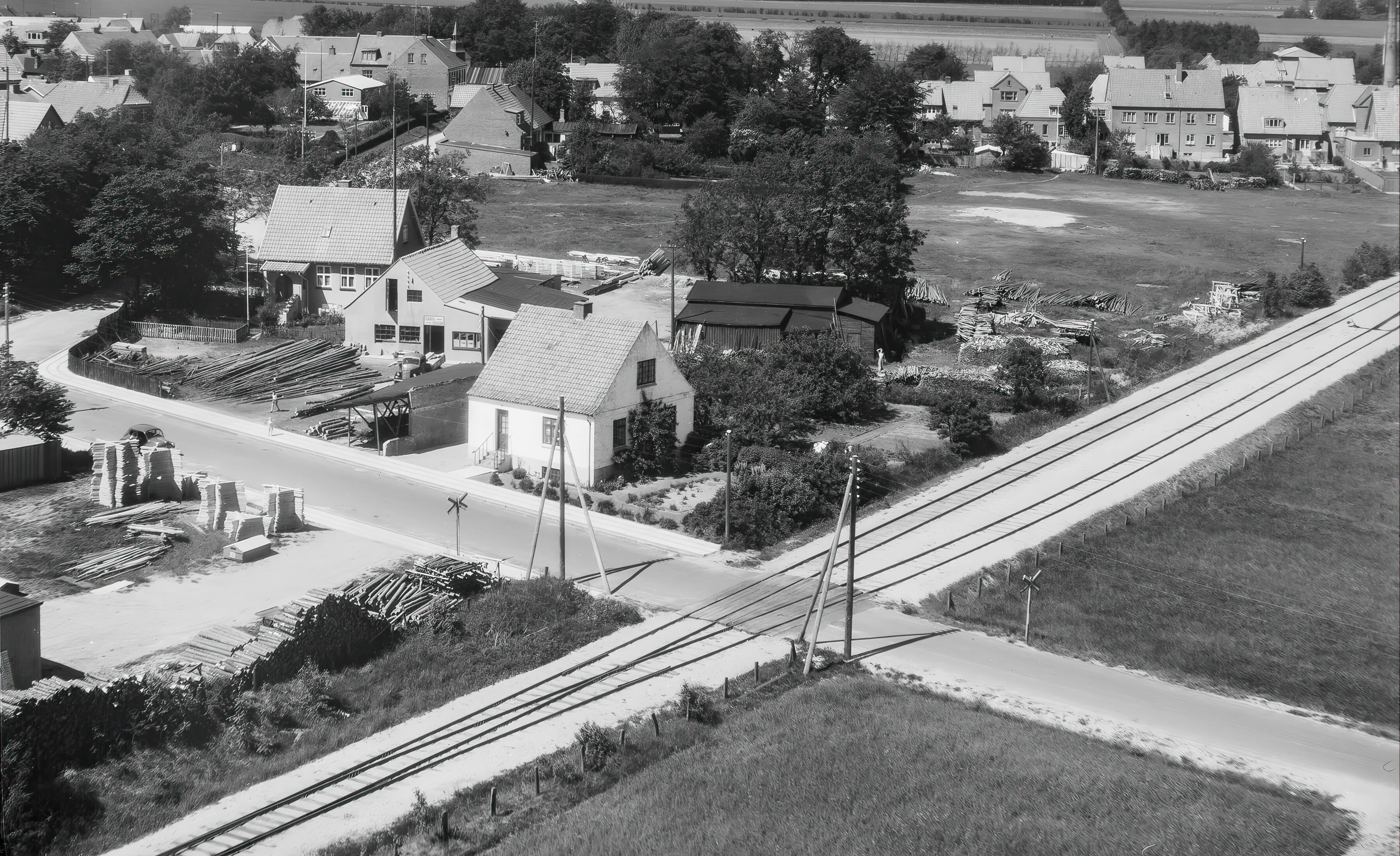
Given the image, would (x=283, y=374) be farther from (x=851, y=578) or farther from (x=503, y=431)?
(x=851, y=578)

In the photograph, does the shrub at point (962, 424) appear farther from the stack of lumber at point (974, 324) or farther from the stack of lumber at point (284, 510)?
the stack of lumber at point (284, 510)

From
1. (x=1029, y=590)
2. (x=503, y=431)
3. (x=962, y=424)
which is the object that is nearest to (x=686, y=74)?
(x=962, y=424)

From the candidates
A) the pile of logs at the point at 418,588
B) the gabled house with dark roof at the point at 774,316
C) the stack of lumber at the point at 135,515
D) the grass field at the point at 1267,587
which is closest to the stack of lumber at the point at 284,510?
the stack of lumber at the point at 135,515

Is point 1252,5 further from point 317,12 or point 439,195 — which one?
point 317,12

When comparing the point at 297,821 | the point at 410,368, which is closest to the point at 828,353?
the point at 410,368

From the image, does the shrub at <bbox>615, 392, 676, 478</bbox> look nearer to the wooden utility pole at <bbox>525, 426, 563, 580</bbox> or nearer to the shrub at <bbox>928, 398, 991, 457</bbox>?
the wooden utility pole at <bbox>525, 426, 563, 580</bbox>

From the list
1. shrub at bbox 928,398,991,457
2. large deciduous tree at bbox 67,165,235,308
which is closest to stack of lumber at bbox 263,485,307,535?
shrub at bbox 928,398,991,457
